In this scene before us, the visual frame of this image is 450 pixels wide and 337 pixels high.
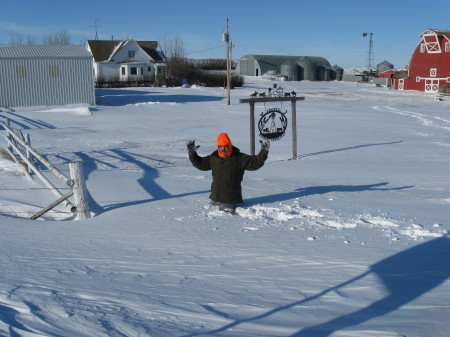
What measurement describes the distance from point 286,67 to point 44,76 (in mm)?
63449

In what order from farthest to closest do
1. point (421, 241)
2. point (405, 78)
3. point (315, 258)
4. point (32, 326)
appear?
point (405, 78), point (421, 241), point (315, 258), point (32, 326)

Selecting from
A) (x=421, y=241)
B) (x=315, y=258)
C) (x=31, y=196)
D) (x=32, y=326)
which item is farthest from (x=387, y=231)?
(x=31, y=196)

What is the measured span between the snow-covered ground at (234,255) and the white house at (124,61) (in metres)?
50.2

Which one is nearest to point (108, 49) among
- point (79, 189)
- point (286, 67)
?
point (286, 67)

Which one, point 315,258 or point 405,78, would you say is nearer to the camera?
point 315,258

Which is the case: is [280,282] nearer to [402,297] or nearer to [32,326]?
[402,297]

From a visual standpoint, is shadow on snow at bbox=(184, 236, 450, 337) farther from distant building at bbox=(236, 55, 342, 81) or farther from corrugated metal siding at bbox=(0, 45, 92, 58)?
distant building at bbox=(236, 55, 342, 81)

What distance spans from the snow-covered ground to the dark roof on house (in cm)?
5168

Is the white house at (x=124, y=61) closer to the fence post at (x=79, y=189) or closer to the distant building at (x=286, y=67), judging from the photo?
the distant building at (x=286, y=67)

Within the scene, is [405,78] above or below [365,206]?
above

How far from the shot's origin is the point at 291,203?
7605 mm

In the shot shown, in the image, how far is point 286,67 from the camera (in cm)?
8681

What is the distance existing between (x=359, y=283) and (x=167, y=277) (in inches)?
71.4

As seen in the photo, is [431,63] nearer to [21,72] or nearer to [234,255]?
[21,72]
